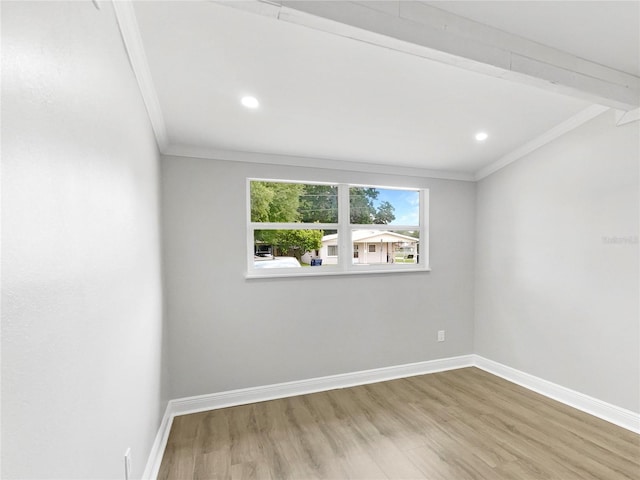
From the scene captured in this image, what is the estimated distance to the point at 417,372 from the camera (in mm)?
3408

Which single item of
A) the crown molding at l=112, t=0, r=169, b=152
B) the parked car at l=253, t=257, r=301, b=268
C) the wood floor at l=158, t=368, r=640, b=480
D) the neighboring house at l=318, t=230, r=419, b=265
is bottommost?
the wood floor at l=158, t=368, r=640, b=480

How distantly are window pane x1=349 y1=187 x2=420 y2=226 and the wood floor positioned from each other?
180 centimetres

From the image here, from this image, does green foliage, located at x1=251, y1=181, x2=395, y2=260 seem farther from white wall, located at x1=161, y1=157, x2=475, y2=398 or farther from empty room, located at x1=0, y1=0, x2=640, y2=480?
white wall, located at x1=161, y1=157, x2=475, y2=398

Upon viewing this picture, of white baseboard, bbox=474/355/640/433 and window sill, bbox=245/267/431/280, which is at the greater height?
window sill, bbox=245/267/431/280

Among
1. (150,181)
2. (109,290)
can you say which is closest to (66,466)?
(109,290)

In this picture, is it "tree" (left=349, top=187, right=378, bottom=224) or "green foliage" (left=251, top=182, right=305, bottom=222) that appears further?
"tree" (left=349, top=187, right=378, bottom=224)

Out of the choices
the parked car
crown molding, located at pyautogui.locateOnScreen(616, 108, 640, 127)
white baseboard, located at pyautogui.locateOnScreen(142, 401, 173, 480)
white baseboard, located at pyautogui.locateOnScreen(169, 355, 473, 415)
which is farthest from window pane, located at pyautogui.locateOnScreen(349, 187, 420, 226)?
white baseboard, located at pyautogui.locateOnScreen(142, 401, 173, 480)

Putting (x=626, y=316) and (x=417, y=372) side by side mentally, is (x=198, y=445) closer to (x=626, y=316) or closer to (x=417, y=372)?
(x=417, y=372)

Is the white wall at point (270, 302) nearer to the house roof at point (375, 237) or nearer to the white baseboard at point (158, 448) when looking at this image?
the white baseboard at point (158, 448)

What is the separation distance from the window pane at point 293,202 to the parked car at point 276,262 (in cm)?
38

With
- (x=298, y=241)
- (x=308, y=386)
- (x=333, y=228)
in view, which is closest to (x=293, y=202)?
(x=298, y=241)

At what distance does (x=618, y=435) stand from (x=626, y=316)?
2.94 ft

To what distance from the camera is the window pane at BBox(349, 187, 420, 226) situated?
10.8 feet

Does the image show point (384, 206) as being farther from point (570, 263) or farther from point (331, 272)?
point (570, 263)
